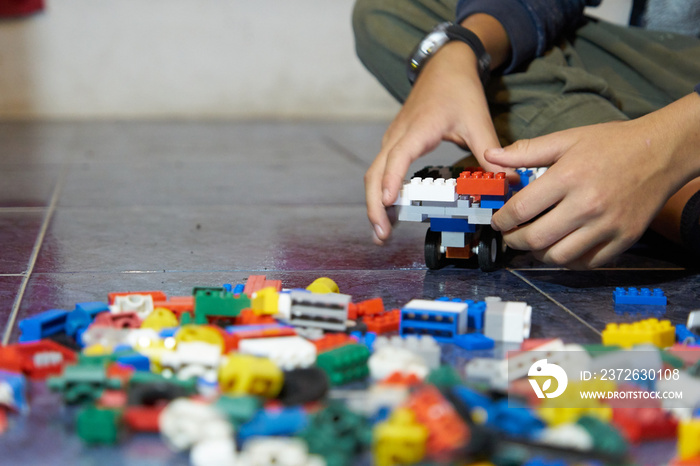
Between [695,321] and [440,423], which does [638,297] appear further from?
[440,423]

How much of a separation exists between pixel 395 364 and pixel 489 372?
9 centimetres

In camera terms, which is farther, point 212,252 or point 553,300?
point 212,252

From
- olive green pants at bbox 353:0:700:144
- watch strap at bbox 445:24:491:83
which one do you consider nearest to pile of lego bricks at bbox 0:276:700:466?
watch strap at bbox 445:24:491:83

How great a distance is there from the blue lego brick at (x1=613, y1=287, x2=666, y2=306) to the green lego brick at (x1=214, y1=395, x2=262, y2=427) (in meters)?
0.56

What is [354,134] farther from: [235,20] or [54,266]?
[54,266]

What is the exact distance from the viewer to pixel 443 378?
0.63 metres

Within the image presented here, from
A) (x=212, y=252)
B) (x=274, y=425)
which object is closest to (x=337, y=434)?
(x=274, y=425)

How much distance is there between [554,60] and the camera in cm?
138

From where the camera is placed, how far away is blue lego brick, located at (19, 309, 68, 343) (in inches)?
30.2

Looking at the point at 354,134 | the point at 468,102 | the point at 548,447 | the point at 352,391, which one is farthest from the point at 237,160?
the point at 548,447

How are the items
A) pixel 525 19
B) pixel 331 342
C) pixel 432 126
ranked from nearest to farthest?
pixel 331 342, pixel 432 126, pixel 525 19

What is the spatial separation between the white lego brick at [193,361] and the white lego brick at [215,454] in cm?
13

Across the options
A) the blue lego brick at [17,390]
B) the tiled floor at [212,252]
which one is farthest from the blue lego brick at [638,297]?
the blue lego brick at [17,390]

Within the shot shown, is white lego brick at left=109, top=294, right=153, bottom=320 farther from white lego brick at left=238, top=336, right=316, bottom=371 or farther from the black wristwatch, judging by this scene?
the black wristwatch
